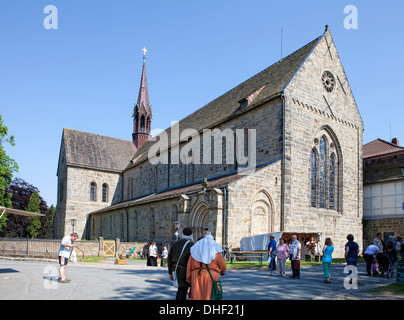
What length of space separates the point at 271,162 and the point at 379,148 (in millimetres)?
13971

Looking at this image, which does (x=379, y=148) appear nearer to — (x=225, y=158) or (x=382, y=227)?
(x=382, y=227)

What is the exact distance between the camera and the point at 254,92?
2811 centimetres

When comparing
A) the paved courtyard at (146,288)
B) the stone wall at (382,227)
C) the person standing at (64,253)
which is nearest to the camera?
the paved courtyard at (146,288)

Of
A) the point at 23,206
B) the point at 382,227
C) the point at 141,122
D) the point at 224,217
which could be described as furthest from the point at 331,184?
the point at 23,206

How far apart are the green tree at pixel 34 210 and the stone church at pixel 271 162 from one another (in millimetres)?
22884

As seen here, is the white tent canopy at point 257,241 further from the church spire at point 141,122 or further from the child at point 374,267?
the church spire at point 141,122

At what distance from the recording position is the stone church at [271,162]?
920 inches

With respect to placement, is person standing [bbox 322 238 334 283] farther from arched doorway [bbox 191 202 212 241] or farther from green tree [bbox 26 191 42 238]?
green tree [bbox 26 191 42 238]

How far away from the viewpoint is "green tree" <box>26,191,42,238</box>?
54938mm

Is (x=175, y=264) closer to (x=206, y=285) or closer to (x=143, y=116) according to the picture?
(x=206, y=285)

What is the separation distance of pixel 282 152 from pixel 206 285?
718 inches

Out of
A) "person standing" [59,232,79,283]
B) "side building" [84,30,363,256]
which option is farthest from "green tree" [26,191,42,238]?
"person standing" [59,232,79,283]

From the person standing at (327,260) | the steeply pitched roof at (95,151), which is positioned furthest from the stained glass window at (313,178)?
the steeply pitched roof at (95,151)
